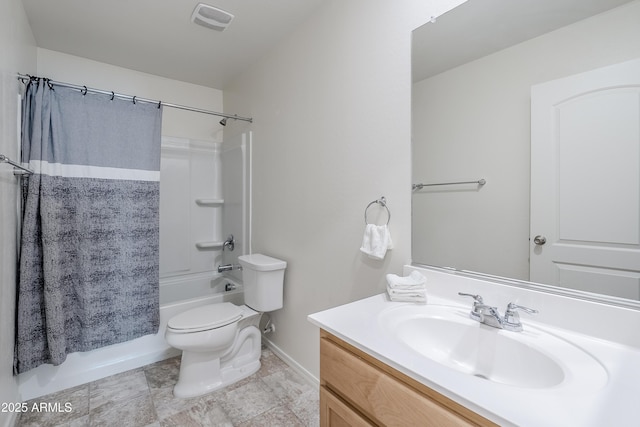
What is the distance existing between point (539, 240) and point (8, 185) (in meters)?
2.47

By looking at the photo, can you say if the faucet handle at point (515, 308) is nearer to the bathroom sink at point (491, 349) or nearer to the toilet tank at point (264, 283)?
the bathroom sink at point (491, 349)

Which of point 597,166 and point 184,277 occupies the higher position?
point 597,166

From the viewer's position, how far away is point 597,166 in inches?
33.3

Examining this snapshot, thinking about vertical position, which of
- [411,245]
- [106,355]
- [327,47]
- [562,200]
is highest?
[327,47]

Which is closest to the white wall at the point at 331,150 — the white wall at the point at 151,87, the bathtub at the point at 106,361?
the bathtub at the point at 106,361

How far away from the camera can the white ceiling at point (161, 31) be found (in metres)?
1.78

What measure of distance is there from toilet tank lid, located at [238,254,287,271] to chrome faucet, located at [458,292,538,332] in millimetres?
1368

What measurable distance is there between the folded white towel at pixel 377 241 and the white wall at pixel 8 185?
69.5 inches

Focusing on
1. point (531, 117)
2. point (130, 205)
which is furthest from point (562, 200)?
point (130, 205)

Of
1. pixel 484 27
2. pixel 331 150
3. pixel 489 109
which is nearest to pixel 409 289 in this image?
pixel 489 109

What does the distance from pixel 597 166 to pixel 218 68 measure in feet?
9.15

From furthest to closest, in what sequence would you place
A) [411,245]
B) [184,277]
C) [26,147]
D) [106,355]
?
[184,277] → [106,355] → [26,147] → [411,245]

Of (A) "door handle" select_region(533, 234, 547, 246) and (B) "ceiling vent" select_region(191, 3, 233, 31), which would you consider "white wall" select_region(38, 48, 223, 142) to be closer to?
(B) "ceiling vent" select_region(191, 3, 233, 31)

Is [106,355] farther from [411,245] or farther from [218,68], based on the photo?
[218,68]
